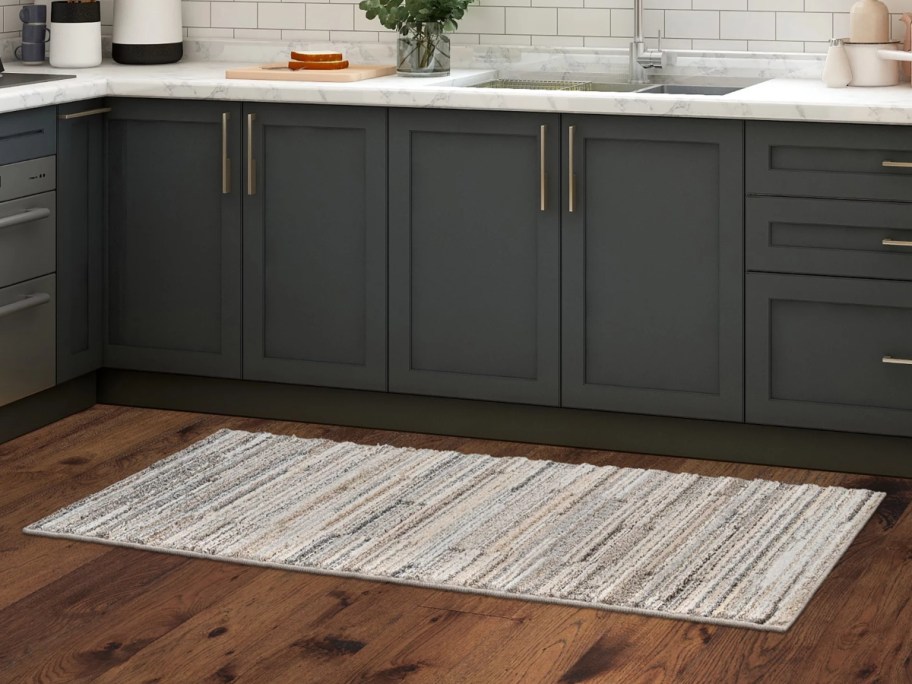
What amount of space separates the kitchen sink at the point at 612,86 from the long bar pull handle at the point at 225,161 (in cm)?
73

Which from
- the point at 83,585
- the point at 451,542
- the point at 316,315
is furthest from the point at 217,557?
the point at 316,315

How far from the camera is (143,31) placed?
484 centimetres

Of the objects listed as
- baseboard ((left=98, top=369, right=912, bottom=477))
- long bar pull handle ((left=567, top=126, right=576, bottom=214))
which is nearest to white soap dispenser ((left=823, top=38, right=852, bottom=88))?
long bar pull handle ((left=567, top=126, right=576, bottom=214))

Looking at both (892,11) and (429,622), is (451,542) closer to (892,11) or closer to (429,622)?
(429,622)

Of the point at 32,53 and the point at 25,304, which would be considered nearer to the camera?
the point at 25,304

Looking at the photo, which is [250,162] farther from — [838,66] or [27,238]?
[838,66]

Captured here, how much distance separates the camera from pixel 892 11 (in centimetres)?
423

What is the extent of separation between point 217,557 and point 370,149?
132 cm

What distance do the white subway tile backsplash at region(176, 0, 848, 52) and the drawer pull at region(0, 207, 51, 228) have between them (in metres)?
1.03

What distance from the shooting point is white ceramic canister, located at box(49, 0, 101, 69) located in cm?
475

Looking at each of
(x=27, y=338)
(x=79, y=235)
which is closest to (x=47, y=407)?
(x=27, y=338)

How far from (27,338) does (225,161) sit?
728 millimetres

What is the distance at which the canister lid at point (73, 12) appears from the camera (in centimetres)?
475

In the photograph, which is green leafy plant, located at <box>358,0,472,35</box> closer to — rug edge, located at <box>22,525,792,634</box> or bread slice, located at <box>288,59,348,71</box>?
bread slice, located at <box>288,59,348,71</box>
